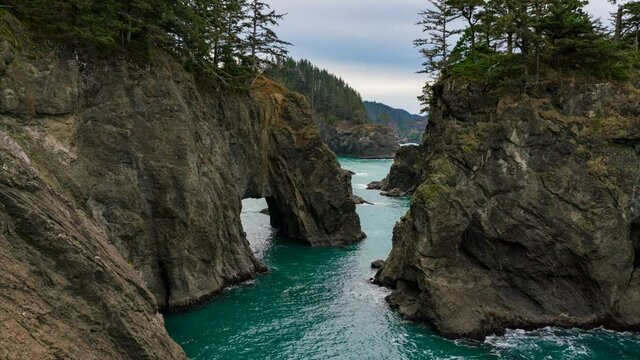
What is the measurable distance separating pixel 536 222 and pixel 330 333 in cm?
1712

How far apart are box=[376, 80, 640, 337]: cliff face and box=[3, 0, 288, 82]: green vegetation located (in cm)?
2197

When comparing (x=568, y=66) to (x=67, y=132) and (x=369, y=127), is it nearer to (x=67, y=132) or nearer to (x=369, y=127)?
(x=67, y=132)

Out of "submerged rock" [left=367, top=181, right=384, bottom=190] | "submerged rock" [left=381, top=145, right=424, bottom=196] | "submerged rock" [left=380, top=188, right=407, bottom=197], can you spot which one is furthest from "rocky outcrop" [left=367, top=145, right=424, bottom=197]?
"submerged rock" [left=367, top=181, right=384, bottom=190]

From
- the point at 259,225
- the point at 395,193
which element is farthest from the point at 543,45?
the point at 395,193

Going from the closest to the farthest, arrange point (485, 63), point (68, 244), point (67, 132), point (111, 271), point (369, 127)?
point (68, 244), point (111, 271), point (67, 132), point (485, 63), point (369, 127)

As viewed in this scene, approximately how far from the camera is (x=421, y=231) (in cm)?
3359

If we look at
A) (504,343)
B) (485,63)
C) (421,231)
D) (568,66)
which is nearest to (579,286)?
(504,343)

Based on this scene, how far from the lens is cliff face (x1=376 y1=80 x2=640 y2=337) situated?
3189cm

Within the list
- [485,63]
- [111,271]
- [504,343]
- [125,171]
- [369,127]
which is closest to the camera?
[111,271]

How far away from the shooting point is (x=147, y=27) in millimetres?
31938

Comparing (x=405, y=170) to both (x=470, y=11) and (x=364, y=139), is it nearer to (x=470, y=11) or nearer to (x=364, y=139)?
(x=470, y=11)

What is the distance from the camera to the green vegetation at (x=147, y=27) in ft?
88.8

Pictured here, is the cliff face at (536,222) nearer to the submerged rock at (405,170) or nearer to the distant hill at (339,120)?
the submerged rock at (405,170)

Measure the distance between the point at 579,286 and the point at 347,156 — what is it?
162 meters
